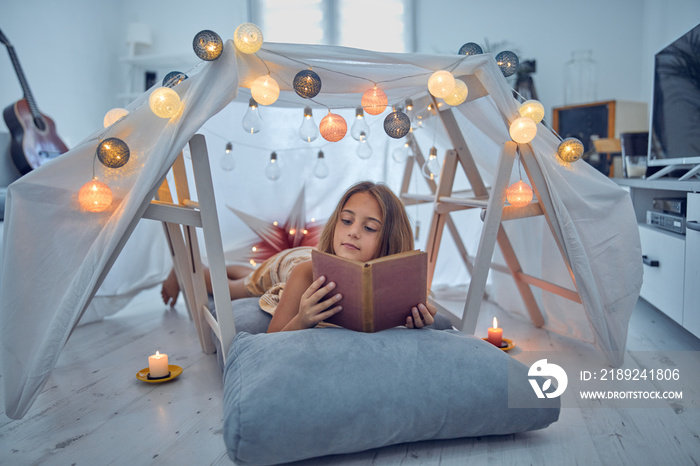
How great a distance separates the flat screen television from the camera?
182 cm

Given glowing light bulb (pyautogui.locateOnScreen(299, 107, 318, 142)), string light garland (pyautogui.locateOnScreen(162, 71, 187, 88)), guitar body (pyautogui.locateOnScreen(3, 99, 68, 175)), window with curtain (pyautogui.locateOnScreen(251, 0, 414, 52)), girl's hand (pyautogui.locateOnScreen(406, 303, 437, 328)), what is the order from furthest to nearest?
window with curtain (pyautogui.locateOnScreen(251, 0, 414, 52))
guitar body (pyautogui.locateOnScreen(3, 99, 68, 175))
glowing light bulb (pyautogui.locateOnScreen(299, 107, 318, 142))
string light garland (pyautogui.locateOnScreen(162, 71, 187, 88))
girl's hand (pyautogui.locateOnScreen(406, 303, 437, 328))

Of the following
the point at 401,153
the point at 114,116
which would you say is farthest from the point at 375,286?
the point at 401,153

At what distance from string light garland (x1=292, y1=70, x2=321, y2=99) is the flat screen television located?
1377 millimetres

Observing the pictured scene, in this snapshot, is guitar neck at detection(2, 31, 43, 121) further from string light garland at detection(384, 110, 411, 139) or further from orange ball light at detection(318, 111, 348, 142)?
string light garland at detection(384, 110, 411, 139)

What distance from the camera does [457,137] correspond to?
1760mm

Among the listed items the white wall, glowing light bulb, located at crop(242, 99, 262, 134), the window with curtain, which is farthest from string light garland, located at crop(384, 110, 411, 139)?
the window with curtain

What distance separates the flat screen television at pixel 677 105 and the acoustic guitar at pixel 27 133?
2.91 meters

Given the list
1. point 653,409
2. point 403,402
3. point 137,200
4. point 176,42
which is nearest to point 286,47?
point 137,200

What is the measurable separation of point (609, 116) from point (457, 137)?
1.67m

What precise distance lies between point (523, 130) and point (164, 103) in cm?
87

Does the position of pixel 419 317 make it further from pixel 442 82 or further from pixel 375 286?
pixel 442 82

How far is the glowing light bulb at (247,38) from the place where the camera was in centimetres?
117

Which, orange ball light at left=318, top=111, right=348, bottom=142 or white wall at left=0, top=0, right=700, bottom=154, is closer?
orange ball light at left=318, top=111, right=348, bottom=142

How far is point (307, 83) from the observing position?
1254 millimetres
